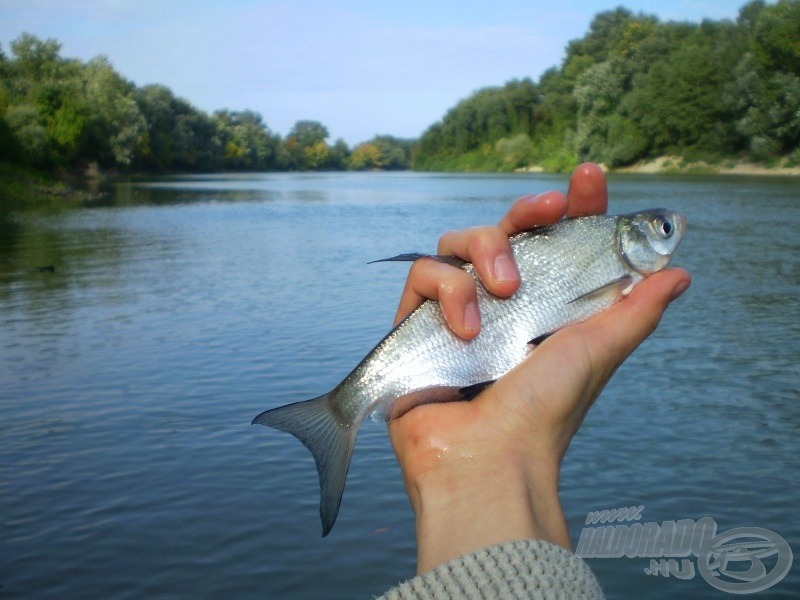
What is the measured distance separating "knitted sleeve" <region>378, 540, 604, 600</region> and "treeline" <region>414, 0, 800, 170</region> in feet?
250

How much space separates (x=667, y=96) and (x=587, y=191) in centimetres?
9486

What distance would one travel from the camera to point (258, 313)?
17.8 metres

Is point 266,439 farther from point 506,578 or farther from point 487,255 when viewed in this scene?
point 506,578

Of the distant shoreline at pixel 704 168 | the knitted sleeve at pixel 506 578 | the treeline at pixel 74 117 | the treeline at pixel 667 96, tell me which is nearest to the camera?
the knitted sleeve at pixel 506 578

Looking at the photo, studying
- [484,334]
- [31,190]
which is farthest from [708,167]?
[484,334]

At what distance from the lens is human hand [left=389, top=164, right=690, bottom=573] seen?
2.58 m

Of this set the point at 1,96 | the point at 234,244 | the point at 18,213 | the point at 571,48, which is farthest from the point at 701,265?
the point at 571,48

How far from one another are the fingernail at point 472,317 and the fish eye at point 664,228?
2.42 ft

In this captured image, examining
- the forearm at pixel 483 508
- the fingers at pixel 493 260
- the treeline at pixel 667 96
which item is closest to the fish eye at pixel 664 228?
the fingers at pixel 493 260

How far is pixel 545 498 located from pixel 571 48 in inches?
6067

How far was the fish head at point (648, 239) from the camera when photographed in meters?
3.22

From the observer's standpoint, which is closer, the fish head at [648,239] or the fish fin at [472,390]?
the fish fin at [472,390]

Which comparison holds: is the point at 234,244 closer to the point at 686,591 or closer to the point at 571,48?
the point at 686,591

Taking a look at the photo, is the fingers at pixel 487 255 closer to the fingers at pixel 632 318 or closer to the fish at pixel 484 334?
the fish at pixel 484 334
